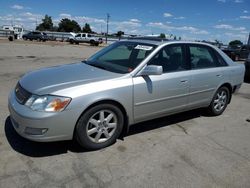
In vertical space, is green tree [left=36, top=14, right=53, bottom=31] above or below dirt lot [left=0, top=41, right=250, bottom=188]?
above

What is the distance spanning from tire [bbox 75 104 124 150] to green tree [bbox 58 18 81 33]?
3791 inches

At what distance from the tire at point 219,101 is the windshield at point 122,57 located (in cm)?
199

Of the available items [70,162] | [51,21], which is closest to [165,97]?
[70,162]

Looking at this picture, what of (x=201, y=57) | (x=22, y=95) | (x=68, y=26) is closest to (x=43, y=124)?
(x=22, y=95)

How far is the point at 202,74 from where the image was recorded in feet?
16.1

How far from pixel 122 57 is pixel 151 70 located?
2.81ft

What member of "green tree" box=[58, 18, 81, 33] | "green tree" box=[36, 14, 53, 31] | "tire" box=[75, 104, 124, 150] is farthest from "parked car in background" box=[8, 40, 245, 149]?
"green tree" box=[36, 14, 53, 31]

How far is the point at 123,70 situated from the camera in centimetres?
404

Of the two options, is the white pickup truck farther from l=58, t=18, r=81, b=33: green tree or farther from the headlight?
l=58, t=18, r=81, b=33: green tree

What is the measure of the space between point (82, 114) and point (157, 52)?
166cm

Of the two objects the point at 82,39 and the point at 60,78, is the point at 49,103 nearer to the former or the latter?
the point at 60,78

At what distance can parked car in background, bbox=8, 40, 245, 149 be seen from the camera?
10.9ft

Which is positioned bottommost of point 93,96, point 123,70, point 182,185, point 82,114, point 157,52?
point 182,185

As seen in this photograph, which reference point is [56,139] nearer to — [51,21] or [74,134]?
[74,134]
